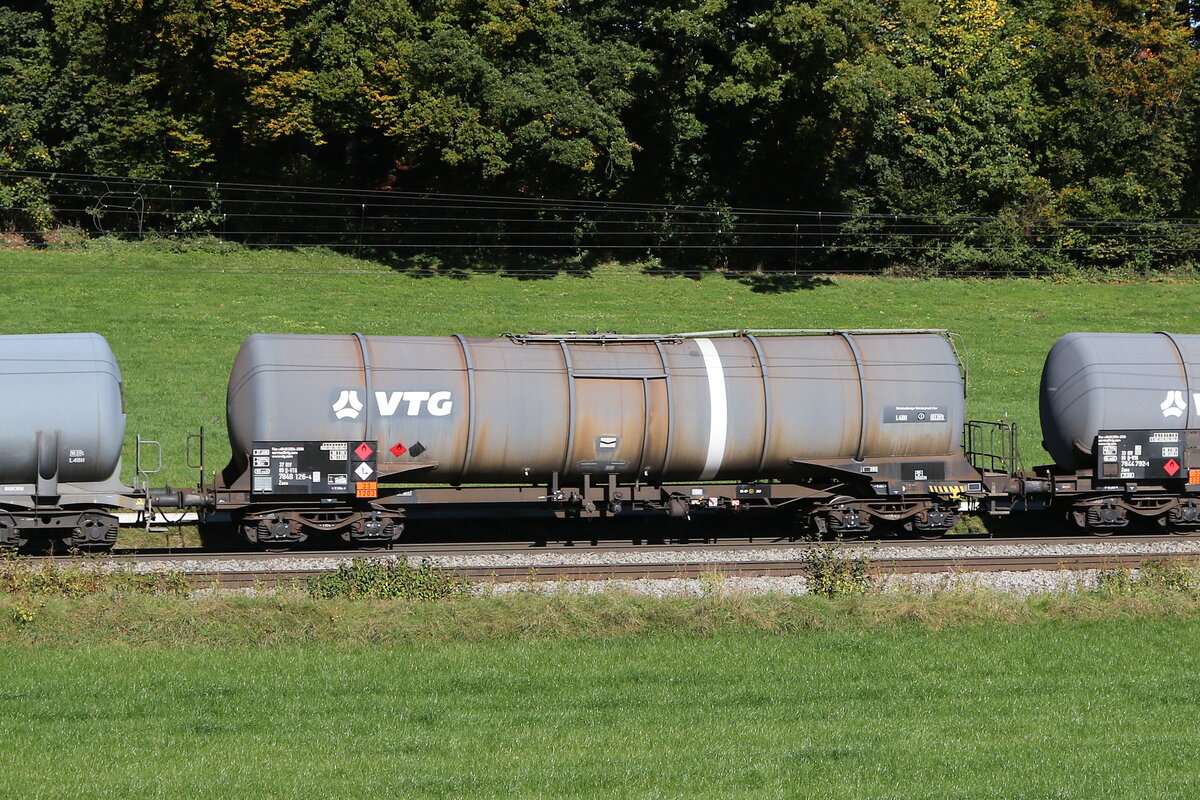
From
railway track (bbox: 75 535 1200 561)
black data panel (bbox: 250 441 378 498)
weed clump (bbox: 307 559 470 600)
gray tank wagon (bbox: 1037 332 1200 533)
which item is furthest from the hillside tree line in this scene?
weed clump (bbox: 307 559 470 600)

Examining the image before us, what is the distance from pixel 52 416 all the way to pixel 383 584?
20.7ft

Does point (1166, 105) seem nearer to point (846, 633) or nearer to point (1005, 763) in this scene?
point (846, 633)

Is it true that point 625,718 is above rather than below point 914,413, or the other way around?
below

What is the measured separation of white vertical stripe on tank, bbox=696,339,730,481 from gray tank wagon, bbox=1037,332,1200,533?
22.0 ft

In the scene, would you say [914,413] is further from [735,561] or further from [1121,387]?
[735,561]

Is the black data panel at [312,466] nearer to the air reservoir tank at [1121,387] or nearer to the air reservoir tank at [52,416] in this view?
the air reservoir tank at [52,416]

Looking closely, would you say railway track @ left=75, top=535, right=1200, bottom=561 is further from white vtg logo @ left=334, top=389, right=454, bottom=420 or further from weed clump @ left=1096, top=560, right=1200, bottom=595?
weed clump @ left=1096, top=560, right=1200, bottom=595

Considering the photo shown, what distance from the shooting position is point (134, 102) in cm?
4759

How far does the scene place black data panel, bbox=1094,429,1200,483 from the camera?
2330 centimetres

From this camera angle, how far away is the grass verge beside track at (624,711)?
1154cm

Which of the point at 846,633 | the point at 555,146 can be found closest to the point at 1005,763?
the point at 846,633

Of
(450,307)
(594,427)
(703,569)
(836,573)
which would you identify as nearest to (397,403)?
(594,427)

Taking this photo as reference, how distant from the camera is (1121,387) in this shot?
2342 centimetres

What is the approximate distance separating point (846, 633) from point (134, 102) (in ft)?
130
